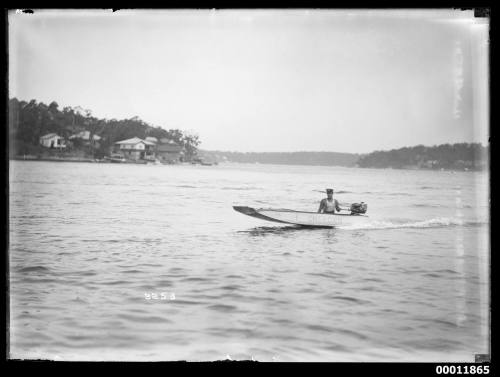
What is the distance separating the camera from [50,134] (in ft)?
11.1

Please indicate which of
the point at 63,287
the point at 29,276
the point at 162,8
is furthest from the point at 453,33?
the point at 29,276

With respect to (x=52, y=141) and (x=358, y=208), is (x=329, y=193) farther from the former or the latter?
(x=52, y=141)

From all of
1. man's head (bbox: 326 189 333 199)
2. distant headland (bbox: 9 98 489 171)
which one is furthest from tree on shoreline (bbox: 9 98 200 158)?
man's head (bbox: 326 189 333 199)

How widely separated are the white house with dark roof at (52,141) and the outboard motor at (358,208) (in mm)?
3129

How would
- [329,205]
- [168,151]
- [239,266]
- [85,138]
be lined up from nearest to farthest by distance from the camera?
[239,266] < [85,138] < [168,151] < [329,205]

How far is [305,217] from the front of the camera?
4445mm

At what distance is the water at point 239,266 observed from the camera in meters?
2.54

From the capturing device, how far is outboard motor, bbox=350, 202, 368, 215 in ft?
14.3

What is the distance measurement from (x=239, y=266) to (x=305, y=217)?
1.31 meters
